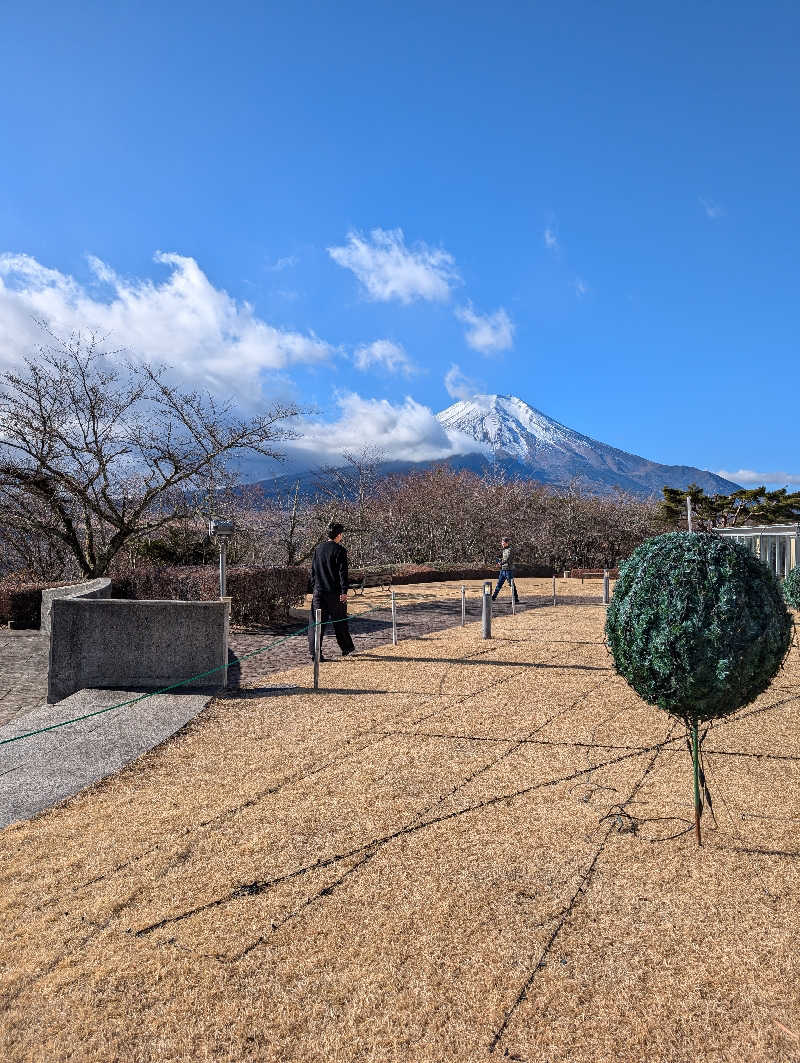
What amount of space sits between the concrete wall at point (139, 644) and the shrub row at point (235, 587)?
488cm

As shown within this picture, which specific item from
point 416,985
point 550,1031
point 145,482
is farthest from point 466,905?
point 145,482

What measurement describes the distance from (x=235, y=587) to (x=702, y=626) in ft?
32.4

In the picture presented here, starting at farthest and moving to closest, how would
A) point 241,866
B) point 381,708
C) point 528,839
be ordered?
point 381,708, point 528,839, point 241,866

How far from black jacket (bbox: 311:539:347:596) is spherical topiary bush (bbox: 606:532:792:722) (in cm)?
515

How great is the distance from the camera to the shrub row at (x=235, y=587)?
12.5 m

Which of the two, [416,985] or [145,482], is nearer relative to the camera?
[416,985]

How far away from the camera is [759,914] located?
3.05 metres

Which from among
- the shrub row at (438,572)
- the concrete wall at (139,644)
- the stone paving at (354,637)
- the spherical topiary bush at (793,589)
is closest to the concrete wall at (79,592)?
the concrete wall at (139,644)

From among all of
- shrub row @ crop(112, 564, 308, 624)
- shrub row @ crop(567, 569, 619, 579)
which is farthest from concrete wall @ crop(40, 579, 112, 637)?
shrub row @ crop(567, 569, 619, 579)

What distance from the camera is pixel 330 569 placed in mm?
8609

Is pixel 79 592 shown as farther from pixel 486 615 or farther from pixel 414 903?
pixel 414 903

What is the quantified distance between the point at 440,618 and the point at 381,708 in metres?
7.09

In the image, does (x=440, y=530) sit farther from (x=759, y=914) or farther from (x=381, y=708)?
(x=759, y=914)

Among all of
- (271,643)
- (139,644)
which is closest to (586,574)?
(271,643)
